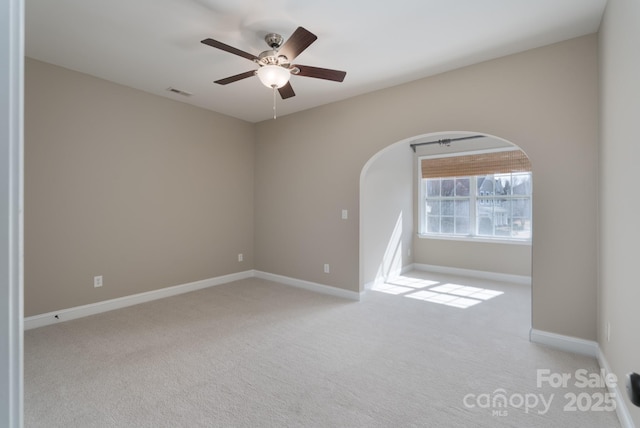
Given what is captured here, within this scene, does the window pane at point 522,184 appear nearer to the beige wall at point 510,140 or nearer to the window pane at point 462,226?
the window pane at point 462,226

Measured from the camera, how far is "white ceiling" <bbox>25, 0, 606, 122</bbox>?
238cm

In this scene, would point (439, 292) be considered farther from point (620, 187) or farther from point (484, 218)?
point (620, 187)

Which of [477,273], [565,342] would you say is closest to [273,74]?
[565,342]

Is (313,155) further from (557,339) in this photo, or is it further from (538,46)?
(557,339)

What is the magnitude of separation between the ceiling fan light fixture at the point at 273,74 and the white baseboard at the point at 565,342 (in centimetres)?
316

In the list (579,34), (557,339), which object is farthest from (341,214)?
(579,34)

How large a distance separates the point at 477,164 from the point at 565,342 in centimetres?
343

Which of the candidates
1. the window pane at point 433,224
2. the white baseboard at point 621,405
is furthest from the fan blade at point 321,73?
the window pane at point 433,224

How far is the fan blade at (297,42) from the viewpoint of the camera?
2.18 metres

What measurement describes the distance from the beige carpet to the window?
1.88m

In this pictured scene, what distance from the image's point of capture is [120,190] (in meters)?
3.87

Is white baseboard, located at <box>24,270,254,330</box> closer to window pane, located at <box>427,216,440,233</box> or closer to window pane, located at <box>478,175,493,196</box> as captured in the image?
window pane, located at <box>427,216,440,233</box>

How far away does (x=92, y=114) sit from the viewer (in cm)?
362

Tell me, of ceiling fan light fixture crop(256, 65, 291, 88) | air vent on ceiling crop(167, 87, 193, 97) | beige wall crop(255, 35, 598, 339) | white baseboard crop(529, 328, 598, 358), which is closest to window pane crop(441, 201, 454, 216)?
beige wall crop(255, 35, 598, 339)
